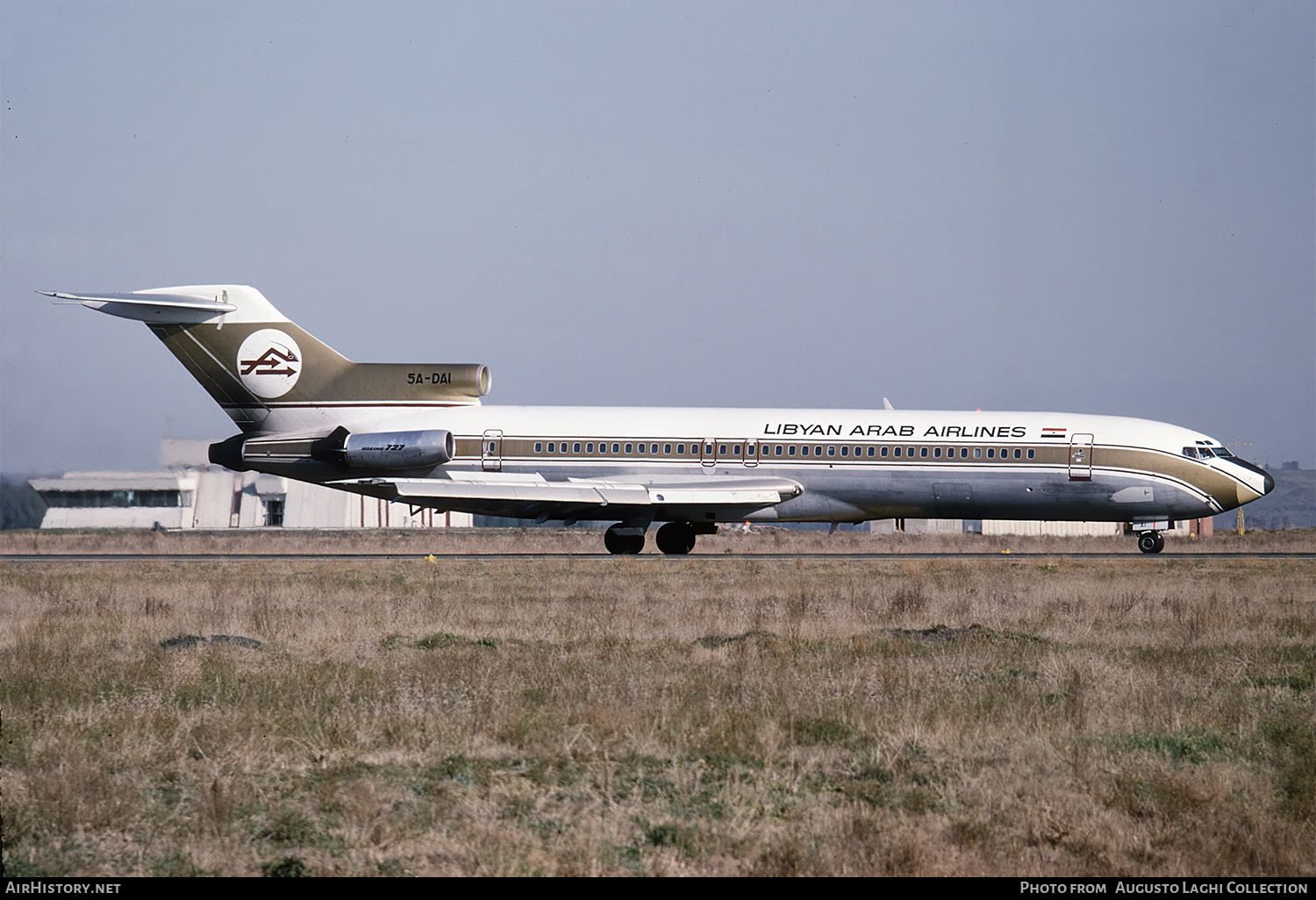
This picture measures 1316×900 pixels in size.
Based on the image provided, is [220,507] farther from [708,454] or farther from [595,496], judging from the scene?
[708,454]

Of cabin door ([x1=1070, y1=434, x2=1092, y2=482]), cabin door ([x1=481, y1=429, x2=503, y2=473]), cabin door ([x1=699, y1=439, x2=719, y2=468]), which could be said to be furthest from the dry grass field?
cabin door ([x1=481, y1=429, x2=503, y2=473])

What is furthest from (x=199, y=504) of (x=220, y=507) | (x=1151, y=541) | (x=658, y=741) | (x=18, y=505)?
(x=658, y=741)

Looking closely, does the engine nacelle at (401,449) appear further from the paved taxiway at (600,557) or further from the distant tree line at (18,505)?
the distant tree line at (18,505)

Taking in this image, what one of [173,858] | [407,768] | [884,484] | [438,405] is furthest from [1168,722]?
[438,405]

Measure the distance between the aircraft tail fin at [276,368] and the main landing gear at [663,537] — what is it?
17.9 feet

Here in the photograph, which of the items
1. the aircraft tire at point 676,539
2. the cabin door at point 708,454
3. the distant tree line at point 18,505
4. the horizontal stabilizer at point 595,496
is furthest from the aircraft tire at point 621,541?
the distant tree line at point 18,505

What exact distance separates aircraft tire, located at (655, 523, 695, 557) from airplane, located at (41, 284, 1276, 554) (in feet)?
0.18

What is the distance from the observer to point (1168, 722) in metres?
10.4

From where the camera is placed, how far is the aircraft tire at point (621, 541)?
114 feet

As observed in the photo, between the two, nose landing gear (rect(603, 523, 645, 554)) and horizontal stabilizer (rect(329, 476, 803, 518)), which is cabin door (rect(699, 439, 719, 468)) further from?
nose landing gear (rect(603, 523, 645, 554))

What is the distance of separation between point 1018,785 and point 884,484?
2503 centimetres

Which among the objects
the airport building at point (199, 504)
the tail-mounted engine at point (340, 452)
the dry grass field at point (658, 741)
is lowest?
the dry grass field at point (658, 741)

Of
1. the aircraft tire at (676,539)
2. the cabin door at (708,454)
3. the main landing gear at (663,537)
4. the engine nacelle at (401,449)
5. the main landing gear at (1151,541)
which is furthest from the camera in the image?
the aircraft tire at (676,539)

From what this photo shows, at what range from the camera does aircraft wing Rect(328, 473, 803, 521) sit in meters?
32.3
